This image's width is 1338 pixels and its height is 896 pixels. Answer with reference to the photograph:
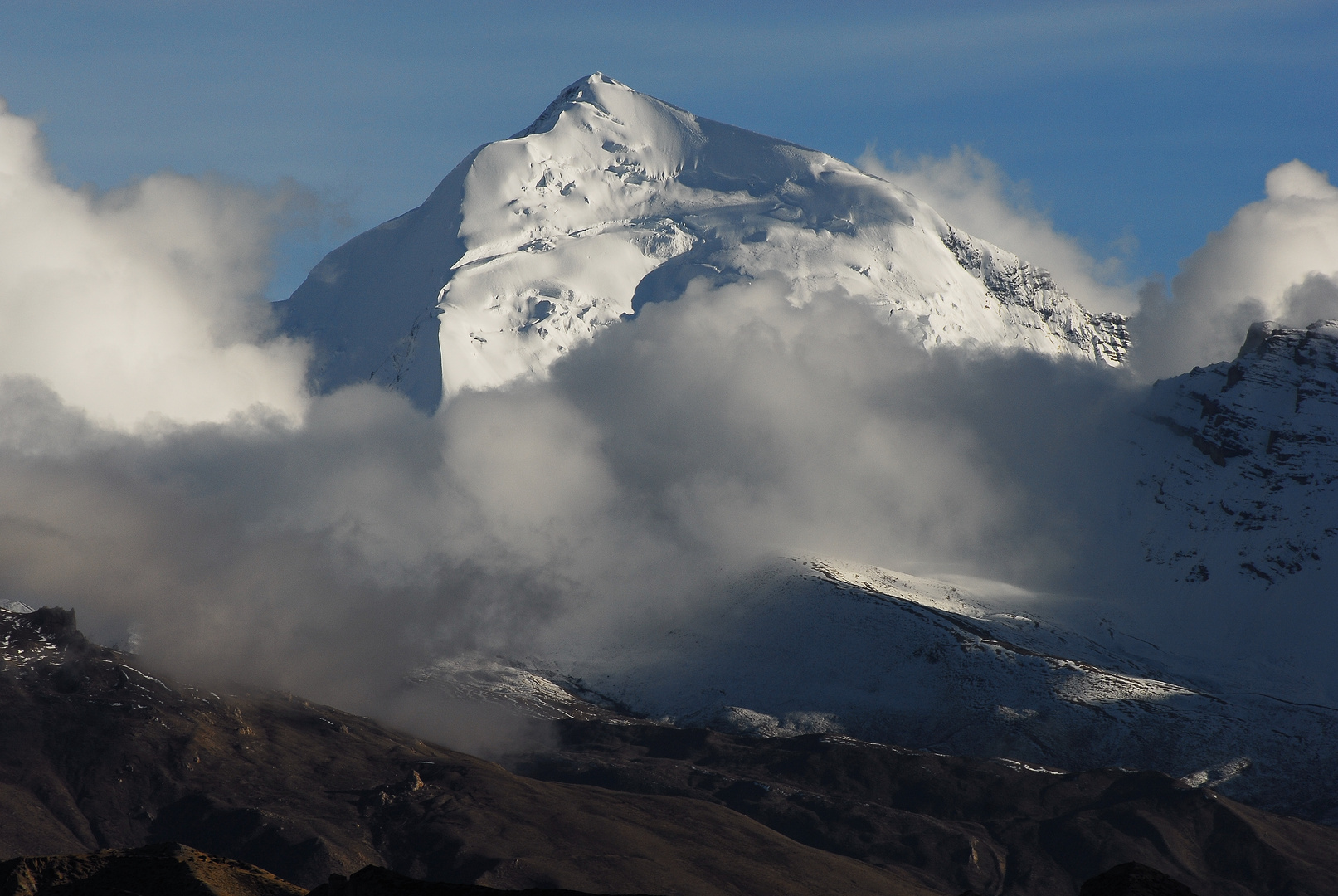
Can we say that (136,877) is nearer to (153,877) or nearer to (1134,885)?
(153,877)

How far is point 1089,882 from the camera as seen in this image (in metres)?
46.2

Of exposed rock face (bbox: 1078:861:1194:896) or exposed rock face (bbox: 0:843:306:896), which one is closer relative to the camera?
exposed rock face (bbox: 1078:861:1194:896)

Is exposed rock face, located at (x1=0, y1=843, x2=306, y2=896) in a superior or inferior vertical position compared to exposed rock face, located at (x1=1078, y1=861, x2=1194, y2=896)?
inferior

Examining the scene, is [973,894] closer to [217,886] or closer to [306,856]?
[217,886]

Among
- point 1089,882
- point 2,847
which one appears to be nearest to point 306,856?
point 2,847

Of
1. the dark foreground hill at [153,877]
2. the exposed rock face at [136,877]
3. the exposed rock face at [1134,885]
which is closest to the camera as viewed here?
the exposed rock face at [1134,885]

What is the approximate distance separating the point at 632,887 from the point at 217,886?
150425 mm

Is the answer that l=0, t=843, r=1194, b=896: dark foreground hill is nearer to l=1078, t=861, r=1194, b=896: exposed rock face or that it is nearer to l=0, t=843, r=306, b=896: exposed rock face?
l=0, t=843, r=306, b=896: exposed rock face

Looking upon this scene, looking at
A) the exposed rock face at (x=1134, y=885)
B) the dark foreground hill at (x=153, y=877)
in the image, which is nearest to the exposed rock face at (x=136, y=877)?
the dark foreground hill at (x=153, y=877)

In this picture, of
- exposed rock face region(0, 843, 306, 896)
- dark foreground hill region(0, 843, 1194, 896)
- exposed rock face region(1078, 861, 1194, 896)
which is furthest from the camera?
exposed rock face region(0, 843, 306, 896)

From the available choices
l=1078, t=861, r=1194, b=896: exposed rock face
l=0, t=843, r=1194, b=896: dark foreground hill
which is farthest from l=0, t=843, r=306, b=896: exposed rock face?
l=1078, t=861, r=1194, b=896: exposed rock face

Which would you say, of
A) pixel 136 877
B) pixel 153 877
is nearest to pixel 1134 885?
pixel 153 877

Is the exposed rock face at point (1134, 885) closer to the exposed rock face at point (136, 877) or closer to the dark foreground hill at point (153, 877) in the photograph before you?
the dark foreground hill at point (153, 877)

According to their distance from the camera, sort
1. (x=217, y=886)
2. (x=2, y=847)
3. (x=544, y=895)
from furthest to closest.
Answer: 1. (x=2, y=847)
2. (x=217, y=886)
3. (x=544, y=895)
